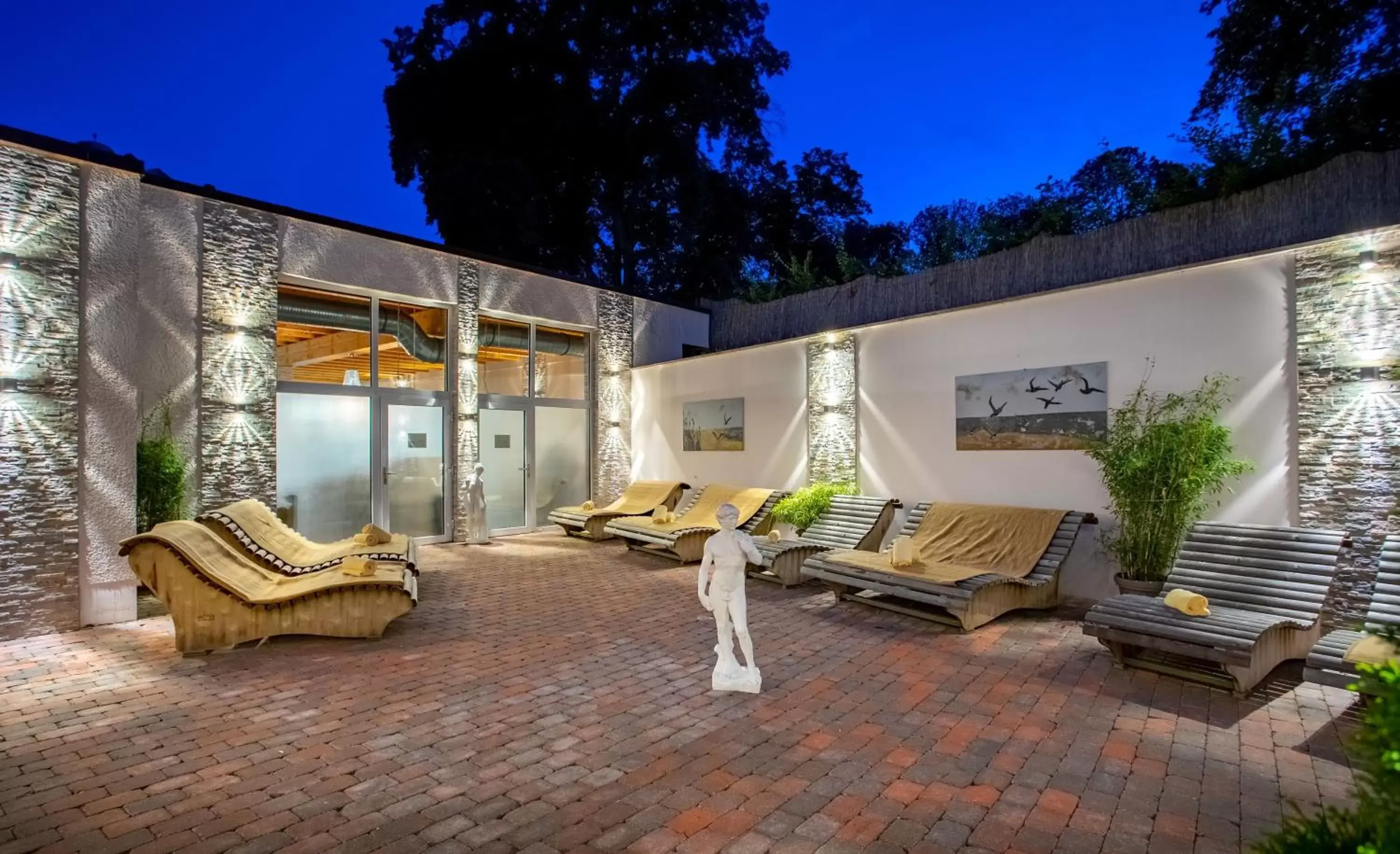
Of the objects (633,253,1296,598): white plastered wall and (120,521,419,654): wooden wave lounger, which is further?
(633,253,1296,598): white plastered wall

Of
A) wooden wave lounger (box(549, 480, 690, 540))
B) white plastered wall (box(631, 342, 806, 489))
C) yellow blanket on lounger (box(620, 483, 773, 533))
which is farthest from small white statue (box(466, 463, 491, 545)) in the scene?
white plastered wall (box(631, 342, 806, 489))

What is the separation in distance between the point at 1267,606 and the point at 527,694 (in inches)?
185

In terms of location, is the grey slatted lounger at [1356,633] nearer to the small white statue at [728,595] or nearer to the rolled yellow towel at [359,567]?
the small white statue at [728,595]

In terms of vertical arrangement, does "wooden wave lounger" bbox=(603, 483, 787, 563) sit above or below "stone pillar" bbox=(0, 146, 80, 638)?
below

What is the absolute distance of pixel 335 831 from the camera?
265 cm

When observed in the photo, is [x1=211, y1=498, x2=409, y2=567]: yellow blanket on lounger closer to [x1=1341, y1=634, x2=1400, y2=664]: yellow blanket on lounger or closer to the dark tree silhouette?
[x1=1341, y1=634, x2=1400, y2=664]: yellow blanket on lounger

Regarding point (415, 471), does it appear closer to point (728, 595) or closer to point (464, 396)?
point (464, 396)

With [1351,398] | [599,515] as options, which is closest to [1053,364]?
[1351,398]

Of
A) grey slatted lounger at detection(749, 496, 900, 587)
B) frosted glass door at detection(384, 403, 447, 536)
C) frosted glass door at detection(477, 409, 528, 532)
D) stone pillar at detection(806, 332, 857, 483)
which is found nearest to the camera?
grey slatted lounger at detection(749, 496, 900, 587)

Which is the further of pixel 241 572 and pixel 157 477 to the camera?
pixel 157 477

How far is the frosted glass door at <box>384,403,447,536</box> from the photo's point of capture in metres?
9.36

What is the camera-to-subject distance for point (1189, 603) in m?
4.34

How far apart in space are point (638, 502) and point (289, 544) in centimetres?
511

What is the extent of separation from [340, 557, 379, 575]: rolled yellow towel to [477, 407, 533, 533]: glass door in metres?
4.87
